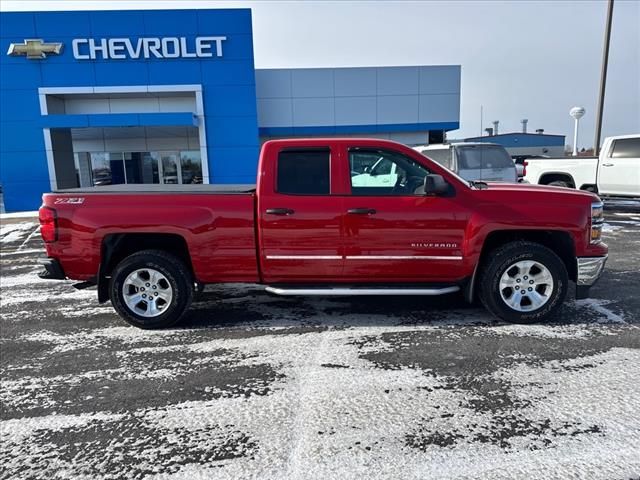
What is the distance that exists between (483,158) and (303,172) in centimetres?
773

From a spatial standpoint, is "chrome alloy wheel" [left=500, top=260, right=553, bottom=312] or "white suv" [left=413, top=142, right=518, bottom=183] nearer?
"chrome alloy wheel" [left=500, top=260, right=553, bottom=312]

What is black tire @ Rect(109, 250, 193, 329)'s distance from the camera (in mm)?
4668

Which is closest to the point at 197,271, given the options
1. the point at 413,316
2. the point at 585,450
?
the point at 413,316

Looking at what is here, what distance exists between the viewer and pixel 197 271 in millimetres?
4734

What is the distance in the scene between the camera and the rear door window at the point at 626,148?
39.2 ft

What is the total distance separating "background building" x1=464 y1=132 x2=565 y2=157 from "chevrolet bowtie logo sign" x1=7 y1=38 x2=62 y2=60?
42.7 m

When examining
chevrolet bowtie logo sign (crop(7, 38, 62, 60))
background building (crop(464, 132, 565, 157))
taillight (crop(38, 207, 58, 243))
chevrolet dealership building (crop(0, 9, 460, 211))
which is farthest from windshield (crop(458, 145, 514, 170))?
background building (crop(464, 132, 565, 157))

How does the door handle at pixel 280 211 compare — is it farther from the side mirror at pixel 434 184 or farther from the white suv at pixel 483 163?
the white suv at pixel 483 163

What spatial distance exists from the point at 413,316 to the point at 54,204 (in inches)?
156

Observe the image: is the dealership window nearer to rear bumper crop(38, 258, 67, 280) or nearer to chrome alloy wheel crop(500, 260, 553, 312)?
rear bumper crop(38, 258, 67, 280)

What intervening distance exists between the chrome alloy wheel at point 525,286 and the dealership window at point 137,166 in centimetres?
2054

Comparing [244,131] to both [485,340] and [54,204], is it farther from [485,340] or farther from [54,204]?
[485,340]

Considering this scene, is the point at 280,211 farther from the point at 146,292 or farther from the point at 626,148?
the point at 626,148

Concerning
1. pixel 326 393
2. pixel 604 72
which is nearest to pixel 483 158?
pixel 326 393
